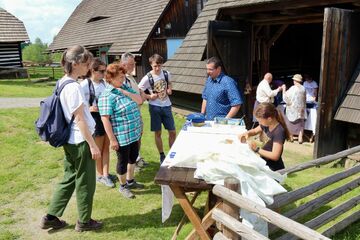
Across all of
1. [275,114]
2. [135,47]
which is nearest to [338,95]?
[275,114]

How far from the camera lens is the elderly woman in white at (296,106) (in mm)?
7422

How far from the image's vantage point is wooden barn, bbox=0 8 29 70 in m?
21.3

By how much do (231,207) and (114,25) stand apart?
722 inches

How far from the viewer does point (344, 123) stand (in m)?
6.05

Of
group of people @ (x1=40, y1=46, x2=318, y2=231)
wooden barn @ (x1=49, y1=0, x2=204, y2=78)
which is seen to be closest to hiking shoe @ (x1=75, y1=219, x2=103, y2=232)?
group of people @ (x1=40, y1=46, x2=318, y2=231)

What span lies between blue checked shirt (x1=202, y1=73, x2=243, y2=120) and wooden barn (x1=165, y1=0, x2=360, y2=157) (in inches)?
78.6

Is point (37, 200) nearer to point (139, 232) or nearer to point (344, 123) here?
point (139, 232)

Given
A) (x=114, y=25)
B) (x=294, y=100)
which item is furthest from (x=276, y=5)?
(x=114, y=25)

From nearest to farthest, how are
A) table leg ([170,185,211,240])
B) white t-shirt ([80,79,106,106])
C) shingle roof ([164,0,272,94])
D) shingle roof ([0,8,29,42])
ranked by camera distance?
1. table leg ([170,185,211,240])
2. white t-shirt ([80,79,106,106])
3. shingle roof ([164,0,272,94])
4. shingle roof ([0,8,29,42])

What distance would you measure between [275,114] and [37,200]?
3.25 meters

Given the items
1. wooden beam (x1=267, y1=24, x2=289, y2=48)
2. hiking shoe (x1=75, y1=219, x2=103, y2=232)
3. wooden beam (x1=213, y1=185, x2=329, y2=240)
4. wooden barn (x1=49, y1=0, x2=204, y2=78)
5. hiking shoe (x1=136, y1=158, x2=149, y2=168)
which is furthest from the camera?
wooden barn (x1=49, y1=0, x2=204, y2=78)

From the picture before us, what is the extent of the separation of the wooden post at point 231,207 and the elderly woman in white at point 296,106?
5.18 meters

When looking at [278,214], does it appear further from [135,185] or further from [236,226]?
[135,185]

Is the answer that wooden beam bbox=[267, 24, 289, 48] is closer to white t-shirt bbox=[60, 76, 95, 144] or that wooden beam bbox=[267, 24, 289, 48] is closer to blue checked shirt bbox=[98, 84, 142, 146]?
blue checked shirt bbox=[98, 84, 142, 146]
